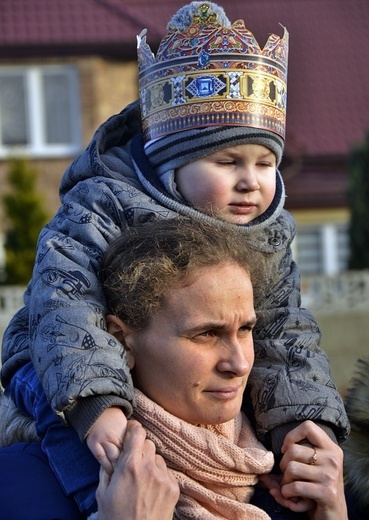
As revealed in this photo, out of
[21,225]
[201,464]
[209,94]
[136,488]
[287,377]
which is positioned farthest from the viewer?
[21,225]

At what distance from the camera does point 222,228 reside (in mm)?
2898

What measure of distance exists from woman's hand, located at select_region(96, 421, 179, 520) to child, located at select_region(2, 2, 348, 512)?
0.13m

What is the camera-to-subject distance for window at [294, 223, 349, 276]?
839 inches

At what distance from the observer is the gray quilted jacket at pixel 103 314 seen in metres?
2.62

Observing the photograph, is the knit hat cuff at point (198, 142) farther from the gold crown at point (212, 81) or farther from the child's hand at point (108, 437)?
the child's hand at point (108, 437)

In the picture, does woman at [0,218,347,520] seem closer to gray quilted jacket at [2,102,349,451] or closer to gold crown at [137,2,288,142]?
gray quilted jacket at [2,102,349,451]

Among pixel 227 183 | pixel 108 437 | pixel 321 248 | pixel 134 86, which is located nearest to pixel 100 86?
pixel 134 86

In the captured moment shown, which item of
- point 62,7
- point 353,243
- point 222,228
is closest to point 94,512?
point 222,228

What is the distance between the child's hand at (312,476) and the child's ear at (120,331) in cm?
50

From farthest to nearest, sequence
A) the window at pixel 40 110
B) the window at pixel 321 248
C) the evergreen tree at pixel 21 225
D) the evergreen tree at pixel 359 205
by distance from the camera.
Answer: the window at pixel 321 248 < the window at pixel 40 110 < the evergreen tree at pixel 359 205 < the evergreen tree at pixel 21 225

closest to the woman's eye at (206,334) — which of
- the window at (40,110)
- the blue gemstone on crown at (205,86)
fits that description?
the blue gemstone on crown at (205,86)

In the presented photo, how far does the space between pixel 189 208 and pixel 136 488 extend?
2.84ft

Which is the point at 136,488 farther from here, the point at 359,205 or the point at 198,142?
the point at 359,205

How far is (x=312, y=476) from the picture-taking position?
2762 millimetres
